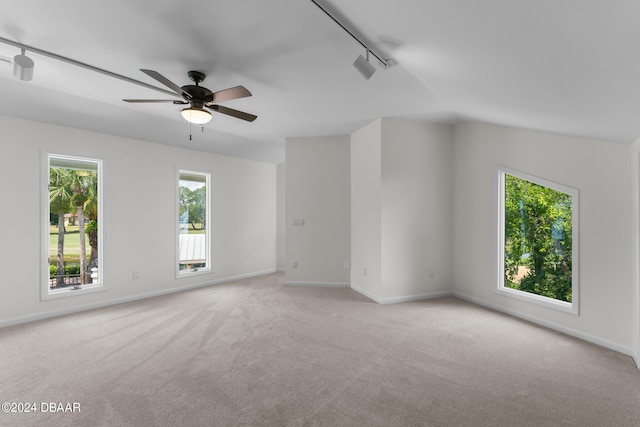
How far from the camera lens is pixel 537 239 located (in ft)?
13.2

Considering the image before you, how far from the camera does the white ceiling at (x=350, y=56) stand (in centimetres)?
167

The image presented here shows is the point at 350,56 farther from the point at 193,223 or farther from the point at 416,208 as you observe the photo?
the point at 193,223

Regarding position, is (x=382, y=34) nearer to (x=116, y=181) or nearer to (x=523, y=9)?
(x=523, y=9)

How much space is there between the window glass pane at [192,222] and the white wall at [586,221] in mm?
4867

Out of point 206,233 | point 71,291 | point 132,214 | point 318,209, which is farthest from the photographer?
point 206,233

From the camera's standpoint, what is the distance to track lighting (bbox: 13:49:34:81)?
2.41 metres

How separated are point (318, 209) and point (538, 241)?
339 centimetres

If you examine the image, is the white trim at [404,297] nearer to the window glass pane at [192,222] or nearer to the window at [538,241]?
the window at [538,241]

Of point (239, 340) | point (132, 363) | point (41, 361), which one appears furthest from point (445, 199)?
point (41, 361)

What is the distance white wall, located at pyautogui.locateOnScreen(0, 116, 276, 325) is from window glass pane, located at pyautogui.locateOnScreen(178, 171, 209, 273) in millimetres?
166

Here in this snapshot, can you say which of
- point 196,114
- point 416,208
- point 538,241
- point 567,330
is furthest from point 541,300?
point 196,114

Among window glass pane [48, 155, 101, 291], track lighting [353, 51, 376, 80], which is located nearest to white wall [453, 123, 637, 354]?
track lighting [353, 51, 376, 80]

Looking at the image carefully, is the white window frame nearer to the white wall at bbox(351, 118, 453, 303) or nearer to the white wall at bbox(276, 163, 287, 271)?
→ the white wall at bbox(276, 163, 287, 271)

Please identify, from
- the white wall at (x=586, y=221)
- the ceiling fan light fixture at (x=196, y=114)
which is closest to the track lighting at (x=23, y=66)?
the ceiling fan light fixture at (x=196, y=114)
